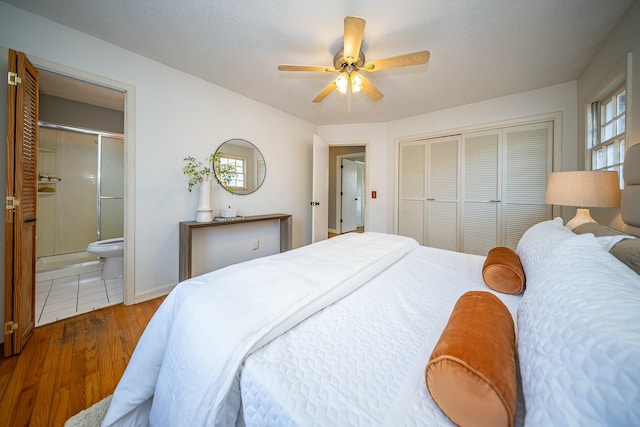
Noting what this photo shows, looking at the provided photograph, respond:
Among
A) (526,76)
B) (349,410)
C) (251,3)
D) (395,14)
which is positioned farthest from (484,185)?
(349,410)

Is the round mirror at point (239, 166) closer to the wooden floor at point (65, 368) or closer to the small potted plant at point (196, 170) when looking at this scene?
the small potted plant at point (196, 170)

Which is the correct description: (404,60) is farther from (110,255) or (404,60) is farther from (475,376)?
(110,255)

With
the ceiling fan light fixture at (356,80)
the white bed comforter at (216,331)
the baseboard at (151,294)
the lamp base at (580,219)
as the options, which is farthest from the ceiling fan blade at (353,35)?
the baseboard at (151,294)

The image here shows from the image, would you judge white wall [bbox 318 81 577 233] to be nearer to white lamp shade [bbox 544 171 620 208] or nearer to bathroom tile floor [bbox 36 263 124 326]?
white lamp shade [bbox 544 171 620 208]

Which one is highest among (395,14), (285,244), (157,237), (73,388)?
(395,14)

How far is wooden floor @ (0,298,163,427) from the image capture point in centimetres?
112

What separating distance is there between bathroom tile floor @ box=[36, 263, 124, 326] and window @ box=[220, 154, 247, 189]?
5.41ft

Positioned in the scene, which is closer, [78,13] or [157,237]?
[78,13]

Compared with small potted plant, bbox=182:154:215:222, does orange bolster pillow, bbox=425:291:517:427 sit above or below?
below

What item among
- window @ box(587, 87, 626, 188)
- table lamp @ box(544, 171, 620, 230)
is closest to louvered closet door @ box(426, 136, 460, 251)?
window @ box(587, 87, 626, 188)

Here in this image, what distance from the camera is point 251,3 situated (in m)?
1.54

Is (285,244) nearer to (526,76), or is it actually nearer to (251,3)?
(251,3)

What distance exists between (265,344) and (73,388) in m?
1.43

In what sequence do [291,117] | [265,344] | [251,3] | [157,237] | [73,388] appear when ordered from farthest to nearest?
[291,117] < [157,237] < [251,3] < [73,388] < [265,344]
